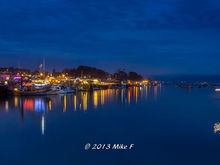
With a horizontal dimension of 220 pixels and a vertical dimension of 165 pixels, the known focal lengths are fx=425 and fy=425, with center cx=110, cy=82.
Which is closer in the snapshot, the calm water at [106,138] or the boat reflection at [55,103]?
the calm water at [106,138]

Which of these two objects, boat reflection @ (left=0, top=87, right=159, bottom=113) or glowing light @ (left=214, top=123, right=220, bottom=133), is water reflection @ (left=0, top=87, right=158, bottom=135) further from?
glowing light @ (left=214, top=123, right=220, bottom=133)

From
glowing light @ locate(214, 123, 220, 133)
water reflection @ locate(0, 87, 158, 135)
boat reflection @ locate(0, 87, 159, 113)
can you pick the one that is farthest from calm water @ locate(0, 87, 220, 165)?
boat reflection @ locate(0, 87, 159, 113)

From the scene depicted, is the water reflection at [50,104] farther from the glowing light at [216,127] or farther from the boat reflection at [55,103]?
the glowing light at [216,127]

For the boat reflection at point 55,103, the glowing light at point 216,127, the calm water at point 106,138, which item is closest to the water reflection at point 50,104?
the boat reflection at point 55,103

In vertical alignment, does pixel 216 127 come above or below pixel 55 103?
below

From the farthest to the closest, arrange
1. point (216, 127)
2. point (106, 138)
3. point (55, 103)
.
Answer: point (55, 103)
point (216, 127)
point (106, 138)

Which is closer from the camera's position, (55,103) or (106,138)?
(106,138)

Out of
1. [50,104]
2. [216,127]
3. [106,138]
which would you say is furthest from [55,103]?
[106,138]

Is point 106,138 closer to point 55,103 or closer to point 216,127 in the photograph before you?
point 216,127

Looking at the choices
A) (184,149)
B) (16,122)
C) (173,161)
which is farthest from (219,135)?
(16,122)

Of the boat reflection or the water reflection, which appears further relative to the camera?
the boat reflection

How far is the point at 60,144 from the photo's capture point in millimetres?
17109

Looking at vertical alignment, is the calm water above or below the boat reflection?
below

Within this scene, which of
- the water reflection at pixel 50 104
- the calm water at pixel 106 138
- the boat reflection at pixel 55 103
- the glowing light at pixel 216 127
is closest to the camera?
the calm water at pixel 106 138
